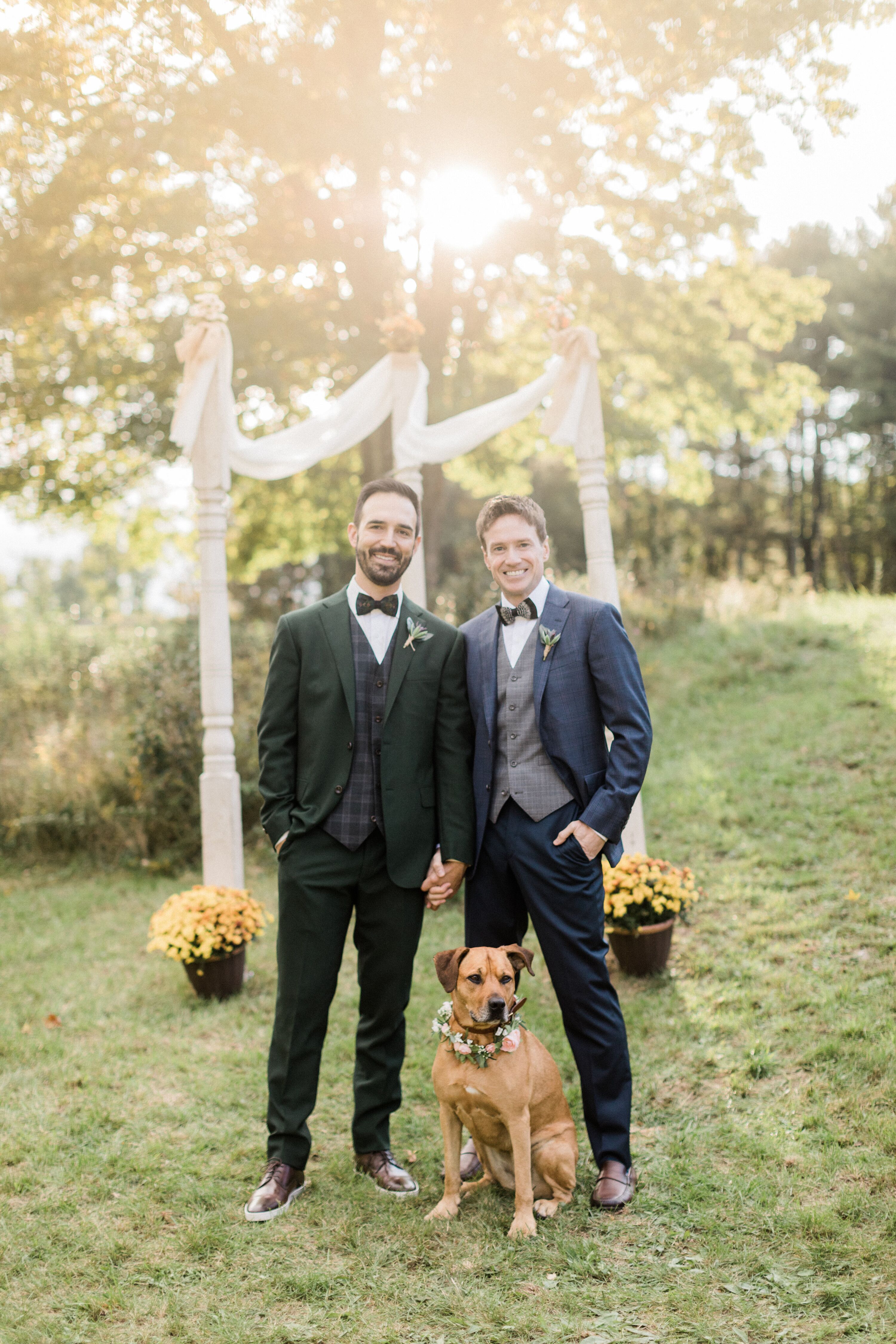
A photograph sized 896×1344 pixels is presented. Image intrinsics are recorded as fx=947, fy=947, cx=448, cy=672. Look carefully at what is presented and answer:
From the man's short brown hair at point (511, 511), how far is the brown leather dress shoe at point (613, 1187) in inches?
84.4

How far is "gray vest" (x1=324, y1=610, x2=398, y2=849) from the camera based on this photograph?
3197mm

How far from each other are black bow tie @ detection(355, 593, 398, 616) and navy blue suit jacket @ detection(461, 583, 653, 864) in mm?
356

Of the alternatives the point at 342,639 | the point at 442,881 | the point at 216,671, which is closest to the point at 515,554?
the point at 342,639

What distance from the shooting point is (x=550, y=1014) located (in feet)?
15.7

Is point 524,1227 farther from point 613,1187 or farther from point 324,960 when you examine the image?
point 324,960

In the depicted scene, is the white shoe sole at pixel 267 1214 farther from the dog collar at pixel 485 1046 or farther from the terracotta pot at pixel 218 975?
the terracotta pot at pixel 218 975

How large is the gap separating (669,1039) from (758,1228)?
1.42 meters

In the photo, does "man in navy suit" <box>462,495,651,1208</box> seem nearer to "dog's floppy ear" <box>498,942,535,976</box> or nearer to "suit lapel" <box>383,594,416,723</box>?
"dog's floppy ear" <box>498,942,535,976</box>

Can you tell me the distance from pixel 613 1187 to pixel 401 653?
1.91 metres

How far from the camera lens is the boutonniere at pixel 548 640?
10.5ft

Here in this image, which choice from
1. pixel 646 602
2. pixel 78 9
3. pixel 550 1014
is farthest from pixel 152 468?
pixel 550 1014

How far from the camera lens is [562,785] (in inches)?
124

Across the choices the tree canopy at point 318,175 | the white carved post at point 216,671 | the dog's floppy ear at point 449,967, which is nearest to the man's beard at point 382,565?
the dog's floppy ear at point 449,967

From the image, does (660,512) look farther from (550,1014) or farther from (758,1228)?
(758,1228)
